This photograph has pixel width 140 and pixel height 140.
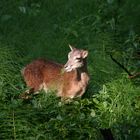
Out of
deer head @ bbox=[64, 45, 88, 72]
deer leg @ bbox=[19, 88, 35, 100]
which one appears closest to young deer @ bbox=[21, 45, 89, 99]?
deer leg @ bbox=[19, 88, 35, 100]

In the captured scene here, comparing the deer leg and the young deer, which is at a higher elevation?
the young deer

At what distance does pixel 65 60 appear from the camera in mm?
10633

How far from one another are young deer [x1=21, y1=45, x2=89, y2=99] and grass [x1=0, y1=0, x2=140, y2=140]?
5.8 inches

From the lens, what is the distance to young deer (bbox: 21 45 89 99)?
30.3 ft

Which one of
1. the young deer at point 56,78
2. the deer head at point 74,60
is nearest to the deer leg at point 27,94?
the young deer at point 56,78

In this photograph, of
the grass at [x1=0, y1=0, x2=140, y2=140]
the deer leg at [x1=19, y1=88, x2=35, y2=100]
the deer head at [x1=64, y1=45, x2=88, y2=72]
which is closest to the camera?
the grass at [x1=0, y1=0, x2=140, y2=140]

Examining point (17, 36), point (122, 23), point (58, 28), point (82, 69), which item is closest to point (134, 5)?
point (122, 23)

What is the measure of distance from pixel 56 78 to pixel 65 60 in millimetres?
1224

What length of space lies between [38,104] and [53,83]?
71 cm

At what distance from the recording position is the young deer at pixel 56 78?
9250mm

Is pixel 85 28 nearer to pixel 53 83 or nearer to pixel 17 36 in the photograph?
pixel 17 36

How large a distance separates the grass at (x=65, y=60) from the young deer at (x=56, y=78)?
148mm

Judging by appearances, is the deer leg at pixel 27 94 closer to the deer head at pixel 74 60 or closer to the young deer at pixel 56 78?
the young deer at pixel 56 78

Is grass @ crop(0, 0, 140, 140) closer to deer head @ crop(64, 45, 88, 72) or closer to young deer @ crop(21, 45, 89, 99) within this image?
young deer @ crop(21, 45, 89, 99)
